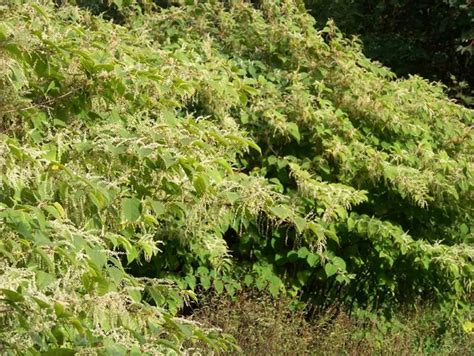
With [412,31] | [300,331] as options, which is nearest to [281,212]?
[300,331]

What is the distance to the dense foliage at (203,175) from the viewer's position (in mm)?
2545

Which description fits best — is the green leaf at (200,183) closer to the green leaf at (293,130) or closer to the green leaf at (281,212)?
the green leaf at (281,212)

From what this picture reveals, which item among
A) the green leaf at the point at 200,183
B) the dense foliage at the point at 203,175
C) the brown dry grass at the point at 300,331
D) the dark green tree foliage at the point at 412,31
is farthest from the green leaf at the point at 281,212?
the dark green tree foliage at the point at 412,31

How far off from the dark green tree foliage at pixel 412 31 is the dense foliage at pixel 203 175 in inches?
133

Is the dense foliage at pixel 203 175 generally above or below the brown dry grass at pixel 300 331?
above

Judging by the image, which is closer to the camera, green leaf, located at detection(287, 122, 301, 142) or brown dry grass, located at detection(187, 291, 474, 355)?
brown dry grass, located at detection(187, 291, 474, 355)

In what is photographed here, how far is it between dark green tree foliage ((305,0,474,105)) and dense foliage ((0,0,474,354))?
3.39 meters

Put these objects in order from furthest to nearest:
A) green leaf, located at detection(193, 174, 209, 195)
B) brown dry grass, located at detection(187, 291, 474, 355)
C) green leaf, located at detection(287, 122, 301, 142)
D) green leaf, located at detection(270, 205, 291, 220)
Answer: green leaf, located at detection(287, 122, 301, 142), brown dry grass, located at detection(187, 291, 474, 355), green leaf, located at detection(270, 205, 291, 220), green leaf, located at detection(193, 174, 209, 195)

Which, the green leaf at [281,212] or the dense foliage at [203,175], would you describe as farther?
the green leaf at [281,212]

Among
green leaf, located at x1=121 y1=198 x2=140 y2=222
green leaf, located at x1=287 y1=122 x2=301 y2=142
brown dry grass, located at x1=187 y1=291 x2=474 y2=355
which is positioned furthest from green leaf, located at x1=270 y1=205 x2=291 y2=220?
green leaf, located at x1=287 y1=122 x2=301 y2=142

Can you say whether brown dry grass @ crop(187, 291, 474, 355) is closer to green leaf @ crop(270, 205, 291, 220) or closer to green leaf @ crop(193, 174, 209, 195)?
green leaf @ crop(270, 205, 291, 220)

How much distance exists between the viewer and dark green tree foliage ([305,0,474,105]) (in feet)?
32.2

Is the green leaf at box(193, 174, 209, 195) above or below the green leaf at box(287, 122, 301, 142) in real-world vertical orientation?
above

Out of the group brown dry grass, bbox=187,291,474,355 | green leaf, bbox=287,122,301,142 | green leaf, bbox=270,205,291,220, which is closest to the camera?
green leaf, bbox=270,205,291,220
